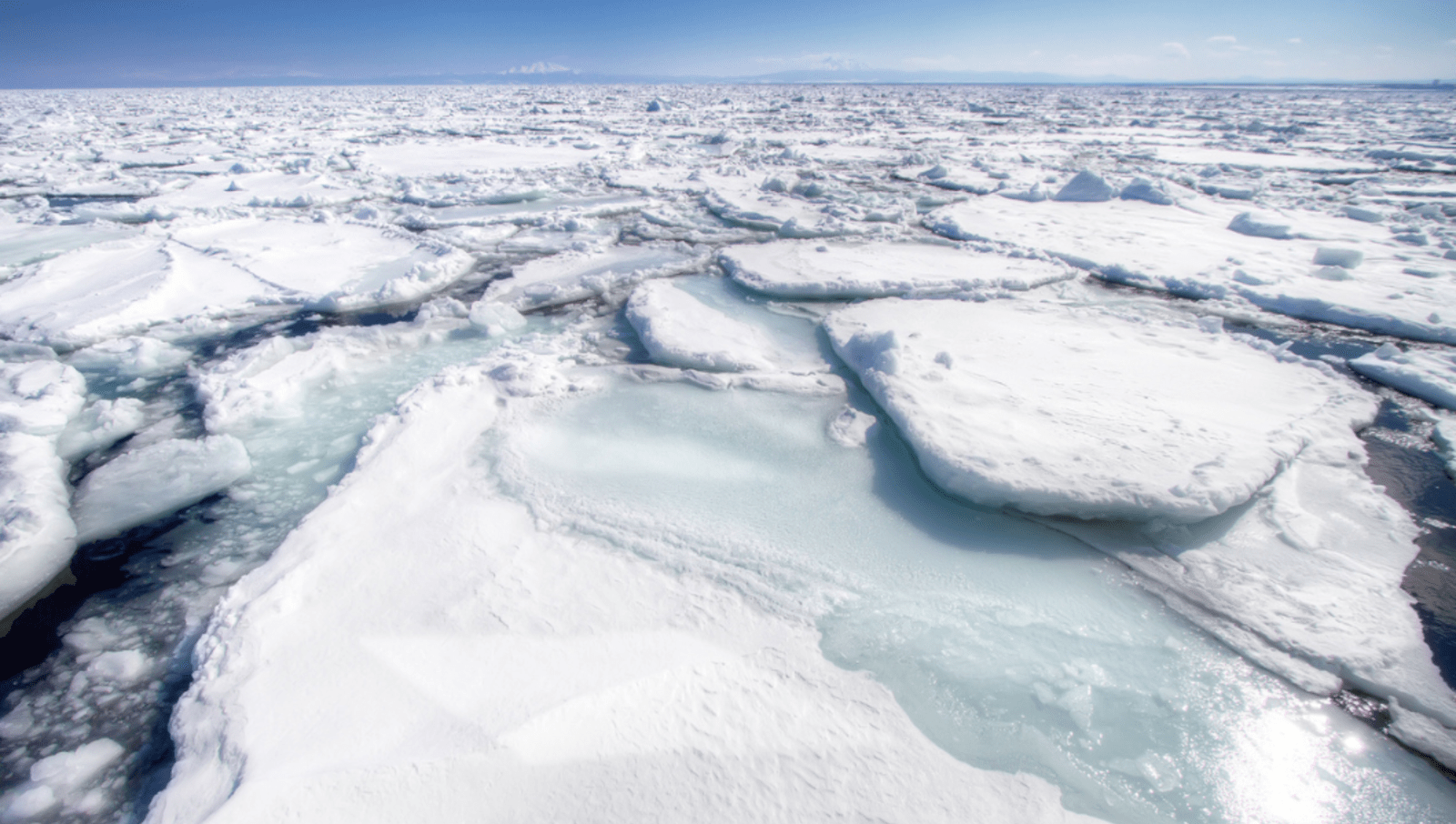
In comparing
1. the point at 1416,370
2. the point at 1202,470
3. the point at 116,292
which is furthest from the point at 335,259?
the point at 1416,370

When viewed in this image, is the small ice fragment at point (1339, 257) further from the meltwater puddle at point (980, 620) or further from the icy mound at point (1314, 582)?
the meltwater puddle at point (980, 620)

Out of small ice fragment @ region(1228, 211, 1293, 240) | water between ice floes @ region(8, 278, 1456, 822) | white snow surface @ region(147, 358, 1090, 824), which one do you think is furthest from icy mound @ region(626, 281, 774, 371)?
small ice fragment @ region(1228, 211, 1293, 240)

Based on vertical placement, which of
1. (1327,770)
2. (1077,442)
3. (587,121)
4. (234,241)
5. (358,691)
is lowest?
(1327,770)

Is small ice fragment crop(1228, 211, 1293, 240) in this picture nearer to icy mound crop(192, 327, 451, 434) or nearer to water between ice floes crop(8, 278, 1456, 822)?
water between ice floes crop(8, 278, 1456, 822)

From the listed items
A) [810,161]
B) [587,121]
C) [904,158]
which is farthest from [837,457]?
[587,121]

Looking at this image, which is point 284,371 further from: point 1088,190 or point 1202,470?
point 1088,190

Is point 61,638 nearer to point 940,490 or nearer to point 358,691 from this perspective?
point 358,691
